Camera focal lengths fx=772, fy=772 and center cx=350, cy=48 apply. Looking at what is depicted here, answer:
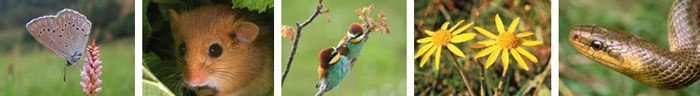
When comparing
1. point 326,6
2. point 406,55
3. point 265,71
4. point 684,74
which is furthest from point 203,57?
point 684,74

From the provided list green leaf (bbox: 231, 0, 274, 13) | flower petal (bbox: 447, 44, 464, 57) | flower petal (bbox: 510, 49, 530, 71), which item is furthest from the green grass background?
flower petal (bbox: 510, 49, 530, 71)

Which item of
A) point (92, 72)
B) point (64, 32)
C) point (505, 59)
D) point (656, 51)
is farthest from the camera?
point (505, 59)

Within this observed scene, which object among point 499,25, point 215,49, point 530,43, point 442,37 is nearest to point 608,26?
point 530,43

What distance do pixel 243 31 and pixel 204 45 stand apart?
0.15 m

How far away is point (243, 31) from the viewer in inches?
108

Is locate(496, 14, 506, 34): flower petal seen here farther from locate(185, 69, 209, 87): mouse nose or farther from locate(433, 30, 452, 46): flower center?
locate(185, 69, 209, 87): mouse nose

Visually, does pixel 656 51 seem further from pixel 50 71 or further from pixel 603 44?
pixel 50 71

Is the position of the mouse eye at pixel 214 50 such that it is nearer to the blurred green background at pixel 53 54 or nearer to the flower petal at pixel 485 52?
the blurred green background at pixel 53 54

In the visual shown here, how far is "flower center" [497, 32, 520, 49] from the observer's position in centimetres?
269

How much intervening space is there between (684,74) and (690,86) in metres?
0.16

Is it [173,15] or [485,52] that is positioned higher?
[173,15]

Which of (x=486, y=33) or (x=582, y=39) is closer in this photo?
(x=582, y=39)

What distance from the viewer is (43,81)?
8.26 ft

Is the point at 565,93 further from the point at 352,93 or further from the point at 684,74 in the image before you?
the point at 352,93
